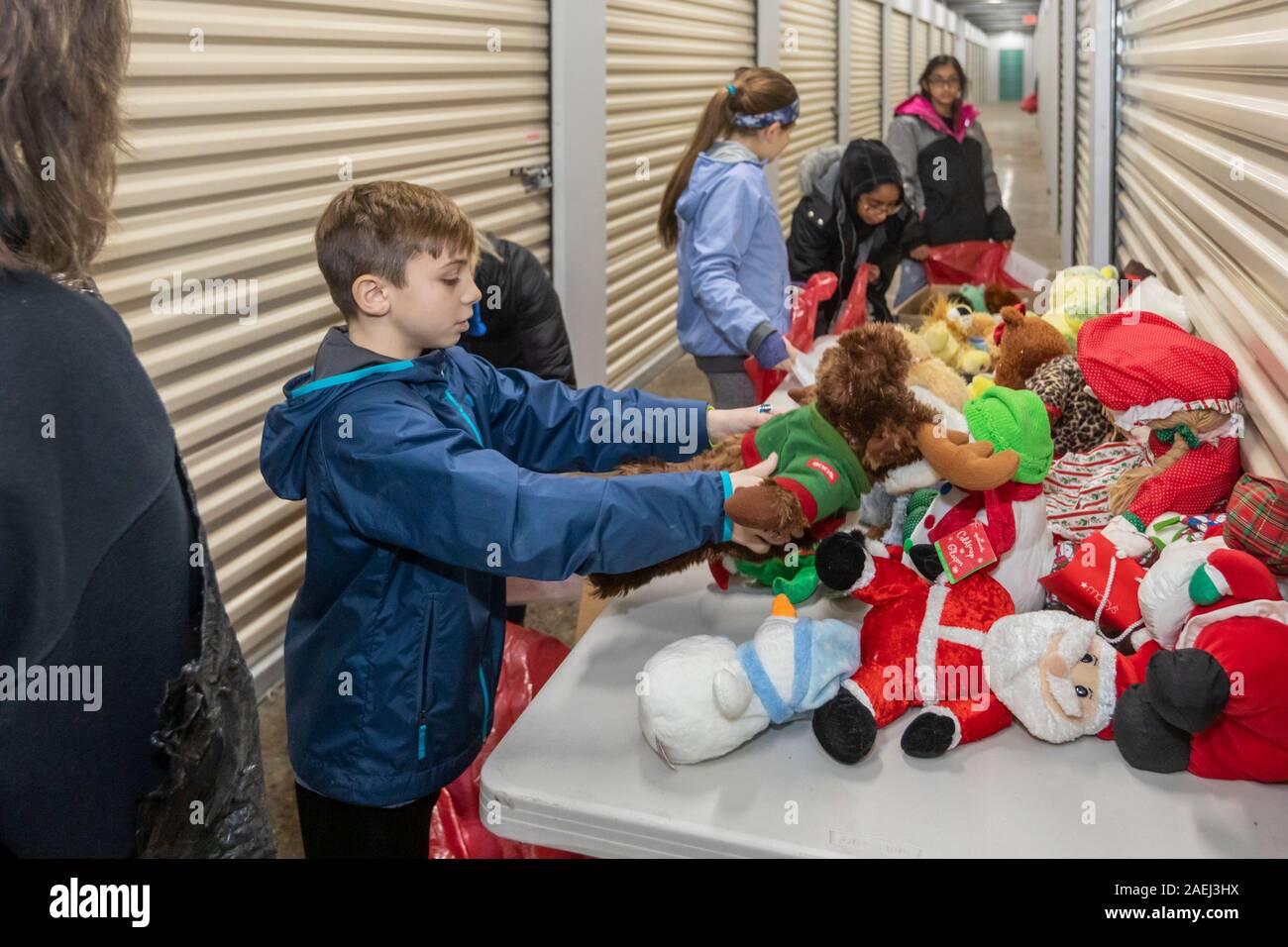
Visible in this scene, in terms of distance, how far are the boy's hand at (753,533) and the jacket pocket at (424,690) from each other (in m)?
0.50

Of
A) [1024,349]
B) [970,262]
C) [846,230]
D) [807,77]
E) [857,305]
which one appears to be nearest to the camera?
[1024,349]

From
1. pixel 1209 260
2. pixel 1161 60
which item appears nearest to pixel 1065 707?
pixel 1209 260

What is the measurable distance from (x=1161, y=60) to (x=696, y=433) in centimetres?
236

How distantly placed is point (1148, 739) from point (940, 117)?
5170 millimetres

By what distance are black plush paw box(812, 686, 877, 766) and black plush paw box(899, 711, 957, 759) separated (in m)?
0.05

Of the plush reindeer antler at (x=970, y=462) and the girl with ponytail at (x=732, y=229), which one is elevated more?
the girl with ponytail at (x=732, y=229)

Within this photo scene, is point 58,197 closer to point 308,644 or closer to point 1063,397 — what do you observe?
point 308,644

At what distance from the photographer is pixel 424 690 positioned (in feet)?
5.98

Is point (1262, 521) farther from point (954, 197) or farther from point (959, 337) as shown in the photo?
point (954, 197)

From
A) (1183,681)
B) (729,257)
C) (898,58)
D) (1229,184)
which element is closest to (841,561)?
(1183,681)

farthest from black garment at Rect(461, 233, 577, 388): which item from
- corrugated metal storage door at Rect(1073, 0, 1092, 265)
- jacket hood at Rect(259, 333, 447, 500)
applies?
corrugated metal storage door at Rect(1073, 0, 1092, 265)

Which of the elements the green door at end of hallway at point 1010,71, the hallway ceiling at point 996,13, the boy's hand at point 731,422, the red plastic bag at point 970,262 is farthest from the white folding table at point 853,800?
the green door at end of hallway at point 1010,71

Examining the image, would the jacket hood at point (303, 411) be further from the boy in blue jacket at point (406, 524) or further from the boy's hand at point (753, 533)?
the boy's hand at point (753, 533)

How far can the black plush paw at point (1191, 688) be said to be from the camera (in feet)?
4.56
